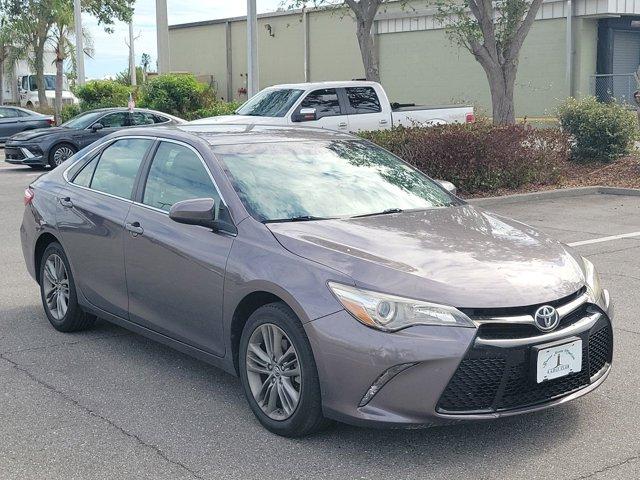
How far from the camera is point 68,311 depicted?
260 inches

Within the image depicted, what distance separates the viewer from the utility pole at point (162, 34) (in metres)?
26.5

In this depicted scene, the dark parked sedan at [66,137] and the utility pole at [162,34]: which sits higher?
the utility pole at [162,34]

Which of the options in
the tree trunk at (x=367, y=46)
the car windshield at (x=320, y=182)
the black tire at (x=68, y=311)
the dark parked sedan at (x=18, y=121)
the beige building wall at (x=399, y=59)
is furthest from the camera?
the beige building wall at (x=399, y=59)

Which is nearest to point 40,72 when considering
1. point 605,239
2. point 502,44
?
point 502,44

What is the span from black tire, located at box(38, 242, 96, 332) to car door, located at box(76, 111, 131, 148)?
1349cm

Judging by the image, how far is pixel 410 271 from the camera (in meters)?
4.45

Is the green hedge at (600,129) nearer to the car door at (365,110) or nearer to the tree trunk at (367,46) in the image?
the car door at (365,110)

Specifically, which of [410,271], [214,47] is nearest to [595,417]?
[410,271]

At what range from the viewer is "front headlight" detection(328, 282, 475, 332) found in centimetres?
421

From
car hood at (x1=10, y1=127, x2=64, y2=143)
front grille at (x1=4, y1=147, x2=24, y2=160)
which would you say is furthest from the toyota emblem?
front grille at (x1=4, y1=147, x2=24, y2=160)

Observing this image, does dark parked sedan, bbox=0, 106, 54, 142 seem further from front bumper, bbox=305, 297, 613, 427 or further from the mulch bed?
front bumper, bbox=305, 297, 613, 427

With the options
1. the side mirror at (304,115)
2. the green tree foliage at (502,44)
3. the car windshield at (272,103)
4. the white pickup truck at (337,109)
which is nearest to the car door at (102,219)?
the white pickup truck at (337,109)

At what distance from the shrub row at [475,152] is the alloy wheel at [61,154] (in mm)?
8351

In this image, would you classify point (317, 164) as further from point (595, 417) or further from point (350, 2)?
point (350, 2)
